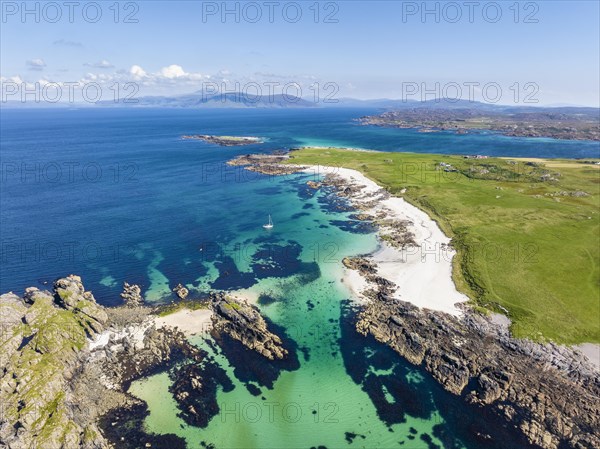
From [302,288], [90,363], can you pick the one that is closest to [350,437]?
[302,288]

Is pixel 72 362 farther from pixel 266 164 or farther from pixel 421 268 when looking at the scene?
pixel 266 164

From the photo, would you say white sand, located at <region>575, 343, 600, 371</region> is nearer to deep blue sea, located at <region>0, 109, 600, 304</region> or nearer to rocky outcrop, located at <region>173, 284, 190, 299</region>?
rocky outcrop, located at <region>173, 284, 190, 299</region>

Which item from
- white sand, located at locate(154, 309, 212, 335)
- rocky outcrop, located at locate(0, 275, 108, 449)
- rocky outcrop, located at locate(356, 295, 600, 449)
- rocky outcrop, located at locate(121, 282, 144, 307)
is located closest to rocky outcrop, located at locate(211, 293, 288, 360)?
white sand, located at locate(154, 309, 212, 335)

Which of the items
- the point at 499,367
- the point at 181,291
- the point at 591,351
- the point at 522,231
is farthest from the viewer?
the point at 522,231

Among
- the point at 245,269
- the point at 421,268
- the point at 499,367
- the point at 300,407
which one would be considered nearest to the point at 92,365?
the point at 300,407

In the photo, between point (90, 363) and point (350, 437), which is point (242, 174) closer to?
point (90, 363)

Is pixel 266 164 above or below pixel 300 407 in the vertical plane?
above
